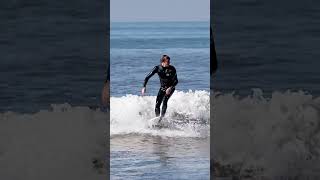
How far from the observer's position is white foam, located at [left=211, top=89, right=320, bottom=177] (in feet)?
14.0

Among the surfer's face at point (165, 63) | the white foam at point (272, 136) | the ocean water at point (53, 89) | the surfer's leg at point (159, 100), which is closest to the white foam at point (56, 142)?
the ocean water at point (53, 89)

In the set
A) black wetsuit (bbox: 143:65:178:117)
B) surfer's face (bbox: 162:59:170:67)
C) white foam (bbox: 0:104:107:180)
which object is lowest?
white foam (bbox: 0:104:107:180)

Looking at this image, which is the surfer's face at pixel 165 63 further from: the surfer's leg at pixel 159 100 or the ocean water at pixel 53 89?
the ocean water at pixel 53 89

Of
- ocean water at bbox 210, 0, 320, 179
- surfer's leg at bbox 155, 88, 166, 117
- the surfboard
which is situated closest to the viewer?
ocean water at bbox 210, 0, 320, 179

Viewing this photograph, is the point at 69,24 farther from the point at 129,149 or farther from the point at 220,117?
the point at 129,149

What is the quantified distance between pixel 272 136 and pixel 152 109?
311 cm

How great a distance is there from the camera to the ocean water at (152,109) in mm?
6207

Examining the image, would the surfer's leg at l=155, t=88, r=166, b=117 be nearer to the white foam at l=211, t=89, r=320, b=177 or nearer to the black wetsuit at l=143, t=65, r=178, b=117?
the black wetsuit at l=143, t=65, r=178, b=117

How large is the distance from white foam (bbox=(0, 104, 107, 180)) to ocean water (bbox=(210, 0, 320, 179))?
798 mm

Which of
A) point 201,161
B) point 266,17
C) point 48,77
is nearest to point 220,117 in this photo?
point 266,17

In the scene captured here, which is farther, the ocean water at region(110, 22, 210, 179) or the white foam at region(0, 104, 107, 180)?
the ocean water at region(110, 22, 210, 179)

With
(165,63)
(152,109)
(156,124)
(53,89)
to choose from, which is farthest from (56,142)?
(152,109)

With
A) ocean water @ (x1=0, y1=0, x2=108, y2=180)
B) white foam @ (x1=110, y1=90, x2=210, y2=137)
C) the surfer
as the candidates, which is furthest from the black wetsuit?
ocean water @ (x1=0, y1=0, x2=108, y2=180)

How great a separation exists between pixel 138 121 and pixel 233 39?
3080 millimetres
